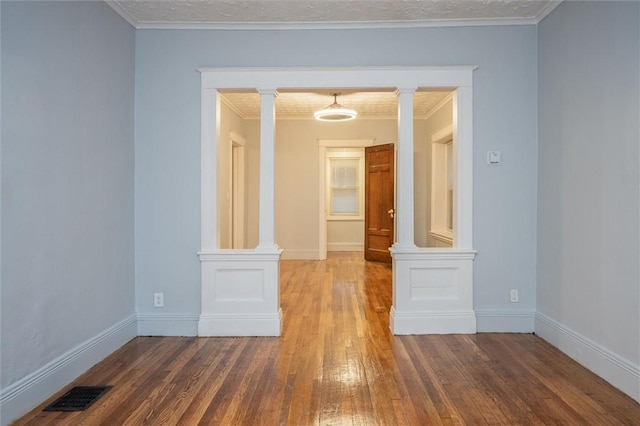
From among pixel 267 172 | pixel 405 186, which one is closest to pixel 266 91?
pixel 267 172

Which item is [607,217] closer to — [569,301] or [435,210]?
[569,301]

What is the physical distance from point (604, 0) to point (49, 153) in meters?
3.60

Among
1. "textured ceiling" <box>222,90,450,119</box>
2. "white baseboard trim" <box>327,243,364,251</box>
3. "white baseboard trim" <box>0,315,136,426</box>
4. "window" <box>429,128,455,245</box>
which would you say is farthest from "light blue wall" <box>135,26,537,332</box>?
"white baseboard trim" <box>327,243,364,251</box>

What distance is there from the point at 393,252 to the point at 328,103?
352 centimetres

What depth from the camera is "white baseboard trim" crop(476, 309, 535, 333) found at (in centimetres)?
348

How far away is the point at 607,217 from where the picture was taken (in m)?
2.58

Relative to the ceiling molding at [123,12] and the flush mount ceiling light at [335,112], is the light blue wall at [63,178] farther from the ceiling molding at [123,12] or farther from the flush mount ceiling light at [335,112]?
the flush mount ceiling light at [335,112]

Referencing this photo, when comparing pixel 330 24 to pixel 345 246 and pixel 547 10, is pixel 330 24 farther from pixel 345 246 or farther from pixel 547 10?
pixel 345 246

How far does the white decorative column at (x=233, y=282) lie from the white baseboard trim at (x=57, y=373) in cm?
69

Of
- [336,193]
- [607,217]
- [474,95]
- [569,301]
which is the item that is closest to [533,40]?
[474,95]

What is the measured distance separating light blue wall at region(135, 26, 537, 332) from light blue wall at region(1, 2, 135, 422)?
0.52 ft

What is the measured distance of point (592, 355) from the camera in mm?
2703

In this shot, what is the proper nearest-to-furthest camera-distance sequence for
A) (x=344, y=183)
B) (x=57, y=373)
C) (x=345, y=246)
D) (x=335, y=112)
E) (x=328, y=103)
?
(x=57, y=373)
(x=335, y=112)
(x=328, y=103)
(x=345, y=246)
(x=344, y=183)

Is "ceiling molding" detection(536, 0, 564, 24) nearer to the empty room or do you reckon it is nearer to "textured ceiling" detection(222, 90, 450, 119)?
the empty room
